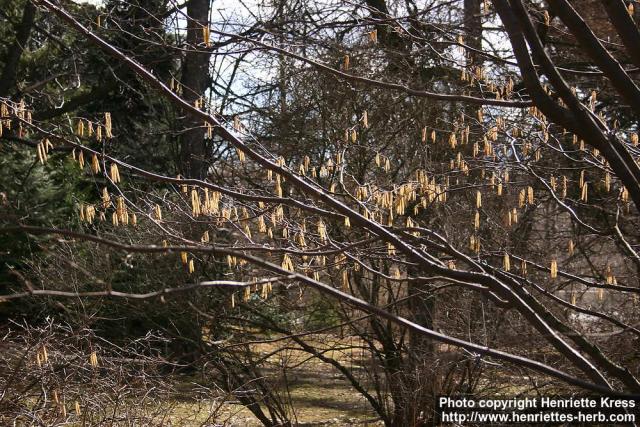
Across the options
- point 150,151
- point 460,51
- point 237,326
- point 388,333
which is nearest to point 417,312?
point 388,333

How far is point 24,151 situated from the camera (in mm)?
14734

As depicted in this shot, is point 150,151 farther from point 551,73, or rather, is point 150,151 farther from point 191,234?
point 551,73

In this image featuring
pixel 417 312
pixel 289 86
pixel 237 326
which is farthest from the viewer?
pixel 289 86

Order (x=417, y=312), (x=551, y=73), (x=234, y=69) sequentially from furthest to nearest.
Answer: (x=234, y=69) → (x=417, y=312) → (x=551, y=73)

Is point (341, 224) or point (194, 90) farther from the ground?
point (194, 90)

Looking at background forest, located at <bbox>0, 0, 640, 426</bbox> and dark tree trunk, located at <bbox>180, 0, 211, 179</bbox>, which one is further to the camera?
dark tree trunk, located at <bbox>180, 0, 211, 179</bbox>

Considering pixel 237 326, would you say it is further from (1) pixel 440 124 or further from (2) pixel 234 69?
(2) pixel 234 69

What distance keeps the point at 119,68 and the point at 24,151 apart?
7.85ft

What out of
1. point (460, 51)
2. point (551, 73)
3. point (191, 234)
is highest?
point (460, 51)

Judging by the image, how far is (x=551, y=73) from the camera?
2.98 m

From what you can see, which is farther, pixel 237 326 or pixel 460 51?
pixel 460 51

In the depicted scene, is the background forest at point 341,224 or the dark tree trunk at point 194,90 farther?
the dark tree trunk at point 194,90

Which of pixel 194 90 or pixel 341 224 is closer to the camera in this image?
pixel 341 224

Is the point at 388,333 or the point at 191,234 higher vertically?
the point at 191,234
